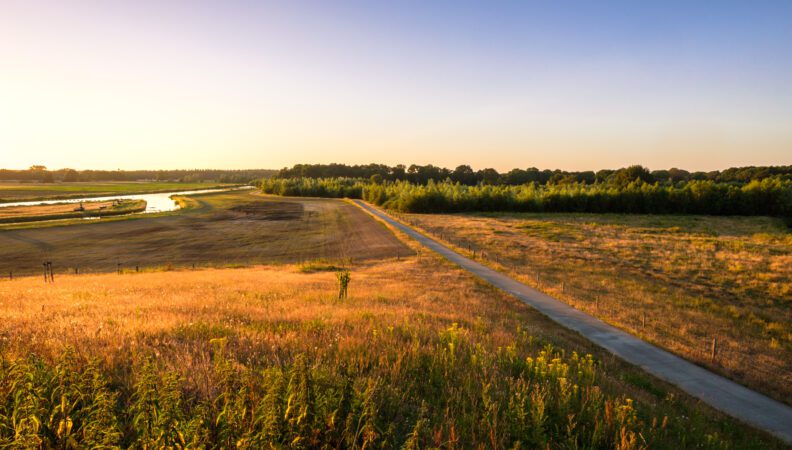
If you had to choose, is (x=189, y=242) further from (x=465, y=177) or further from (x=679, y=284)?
(x=465, y=177)

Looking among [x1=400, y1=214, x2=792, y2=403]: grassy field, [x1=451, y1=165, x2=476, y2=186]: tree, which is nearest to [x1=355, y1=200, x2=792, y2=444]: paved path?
[x1=400, y1=214, x2=792, y2=403]: grassy field

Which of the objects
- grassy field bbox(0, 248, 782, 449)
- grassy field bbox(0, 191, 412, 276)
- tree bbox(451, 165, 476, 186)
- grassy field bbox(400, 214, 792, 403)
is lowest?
grassy field bbox(0, 191, 412, 276)

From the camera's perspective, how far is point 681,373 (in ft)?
42.2

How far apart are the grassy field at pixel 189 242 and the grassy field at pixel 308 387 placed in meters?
29.6

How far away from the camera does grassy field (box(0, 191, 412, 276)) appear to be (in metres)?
41.3

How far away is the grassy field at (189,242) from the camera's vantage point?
135 ft

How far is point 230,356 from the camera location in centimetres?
714

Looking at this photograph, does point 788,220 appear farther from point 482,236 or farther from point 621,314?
point 621,314

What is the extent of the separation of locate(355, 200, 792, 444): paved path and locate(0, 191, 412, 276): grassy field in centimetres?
2275

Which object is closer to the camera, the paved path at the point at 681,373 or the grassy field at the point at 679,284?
the paved path at the point at 681,373

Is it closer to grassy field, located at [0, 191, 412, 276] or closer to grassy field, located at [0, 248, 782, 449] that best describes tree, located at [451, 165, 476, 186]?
grassy field, located at [0, 191, 412, 276]

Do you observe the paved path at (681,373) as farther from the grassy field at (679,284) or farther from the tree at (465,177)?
the tree at (465,177)

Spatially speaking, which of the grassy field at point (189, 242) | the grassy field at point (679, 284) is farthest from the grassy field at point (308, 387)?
the grassy field at point (189, 242)

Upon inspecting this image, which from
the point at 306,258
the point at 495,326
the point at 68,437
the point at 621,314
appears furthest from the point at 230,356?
the point at 306,258
